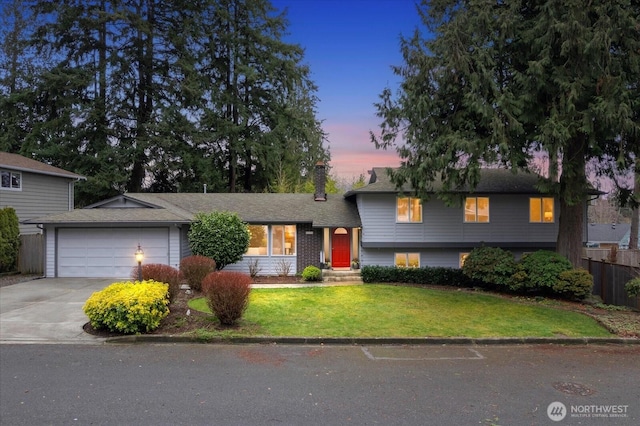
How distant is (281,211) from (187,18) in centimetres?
2050

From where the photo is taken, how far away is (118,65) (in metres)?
28.6

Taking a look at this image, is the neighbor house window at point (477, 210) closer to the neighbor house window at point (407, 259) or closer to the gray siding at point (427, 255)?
the gray siding at point (427, 255)

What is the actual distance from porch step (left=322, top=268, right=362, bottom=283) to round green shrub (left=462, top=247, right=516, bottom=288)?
464 cm

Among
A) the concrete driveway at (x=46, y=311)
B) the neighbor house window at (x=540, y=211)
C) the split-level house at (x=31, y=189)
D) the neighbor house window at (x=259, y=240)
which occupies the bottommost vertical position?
the concrete driveway at (x=46, y=311)

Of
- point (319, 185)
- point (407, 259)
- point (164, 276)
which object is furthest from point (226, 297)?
point (319, 185)

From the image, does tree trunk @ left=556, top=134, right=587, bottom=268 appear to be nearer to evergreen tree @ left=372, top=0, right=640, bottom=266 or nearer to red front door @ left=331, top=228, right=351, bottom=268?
evergreen tree @ left=372, top=0, right=640, bottom=266

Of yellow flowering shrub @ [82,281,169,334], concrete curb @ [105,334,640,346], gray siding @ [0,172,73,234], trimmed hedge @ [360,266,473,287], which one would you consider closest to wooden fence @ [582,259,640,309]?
trimmed hedge @ [360,266,473,287]

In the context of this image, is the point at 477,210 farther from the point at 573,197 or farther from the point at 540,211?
the point at 573,197

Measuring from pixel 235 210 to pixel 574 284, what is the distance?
14.4 m

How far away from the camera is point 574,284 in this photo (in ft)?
42.9

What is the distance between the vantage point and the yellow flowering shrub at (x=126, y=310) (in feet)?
27.5

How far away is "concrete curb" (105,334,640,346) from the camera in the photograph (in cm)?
834

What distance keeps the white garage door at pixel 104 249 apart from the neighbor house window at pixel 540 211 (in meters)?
16.4

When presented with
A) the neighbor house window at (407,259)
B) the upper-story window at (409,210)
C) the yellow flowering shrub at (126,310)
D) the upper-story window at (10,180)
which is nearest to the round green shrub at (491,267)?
the neighbor house window at (407,259)
